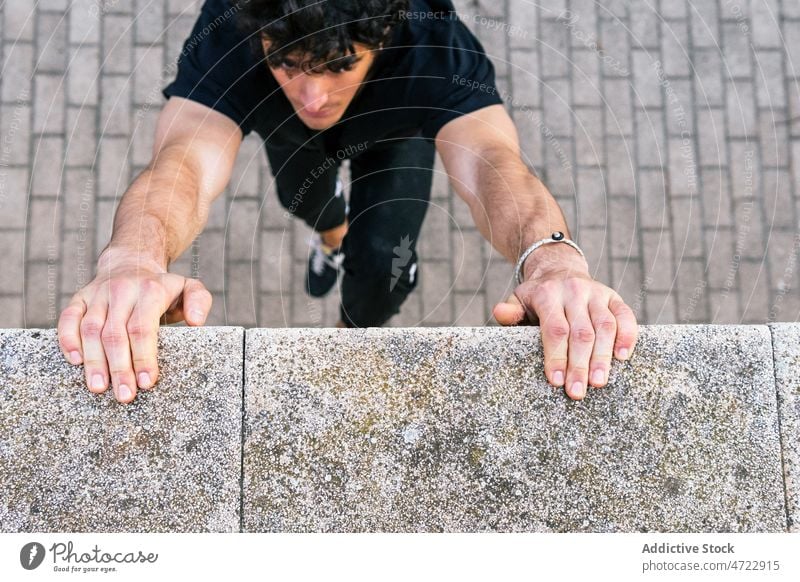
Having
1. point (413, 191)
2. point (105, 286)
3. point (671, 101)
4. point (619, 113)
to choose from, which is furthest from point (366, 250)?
point (671, 101)

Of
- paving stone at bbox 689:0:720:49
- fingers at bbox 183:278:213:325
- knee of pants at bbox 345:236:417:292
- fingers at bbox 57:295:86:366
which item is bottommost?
knee of pants at bbox 345:236:417:292

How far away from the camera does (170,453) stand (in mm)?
1695

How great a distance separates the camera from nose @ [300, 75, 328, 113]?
2395 millimetres

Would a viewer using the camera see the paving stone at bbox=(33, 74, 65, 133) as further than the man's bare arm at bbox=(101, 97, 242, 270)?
Yes

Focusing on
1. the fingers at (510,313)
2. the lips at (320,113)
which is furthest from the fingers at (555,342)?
the lips at (320,113)

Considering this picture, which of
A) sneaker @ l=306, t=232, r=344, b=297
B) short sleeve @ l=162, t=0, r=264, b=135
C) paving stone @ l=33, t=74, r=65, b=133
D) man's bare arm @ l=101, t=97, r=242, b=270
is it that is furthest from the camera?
paving stone @ l=33, t=74, r=65, b=133

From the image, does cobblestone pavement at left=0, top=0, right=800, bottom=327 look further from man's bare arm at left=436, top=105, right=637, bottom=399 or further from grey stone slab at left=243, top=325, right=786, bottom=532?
grey stone slab at left=243, top=325, right=786, bottom=532

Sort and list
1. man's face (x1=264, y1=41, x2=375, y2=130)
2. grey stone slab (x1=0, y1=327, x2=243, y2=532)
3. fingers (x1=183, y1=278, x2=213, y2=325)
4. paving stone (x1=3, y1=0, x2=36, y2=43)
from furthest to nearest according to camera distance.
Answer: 1. paving stone (x1=3, y1=0, x2=36, y2=43)
2. man's face (x1=264, y1=41, x2=375, y2=130)
3. fingers (x1=183, y1=278, x2=213, y2=325)
4. grey stone slab (x1=0, y1=327, x2=243, y2=532)

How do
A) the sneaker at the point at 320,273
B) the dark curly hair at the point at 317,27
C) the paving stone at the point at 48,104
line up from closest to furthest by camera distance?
the dark curly hair at the point at 317,27, the sneaker at the point at 320,273, the paving stone at the point at 48,104

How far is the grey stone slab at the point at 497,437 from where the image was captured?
1.69 meters

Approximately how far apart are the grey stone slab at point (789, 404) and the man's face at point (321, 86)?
62.6 inches

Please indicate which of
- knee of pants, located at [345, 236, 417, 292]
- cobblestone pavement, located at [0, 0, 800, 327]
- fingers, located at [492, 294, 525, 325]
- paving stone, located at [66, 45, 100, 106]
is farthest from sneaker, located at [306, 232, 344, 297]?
fingers, located at [492, 294, 525, 325]

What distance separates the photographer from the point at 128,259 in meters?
1.91

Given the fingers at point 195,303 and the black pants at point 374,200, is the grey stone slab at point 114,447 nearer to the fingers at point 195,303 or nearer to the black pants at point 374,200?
the fingers at point 195,303
